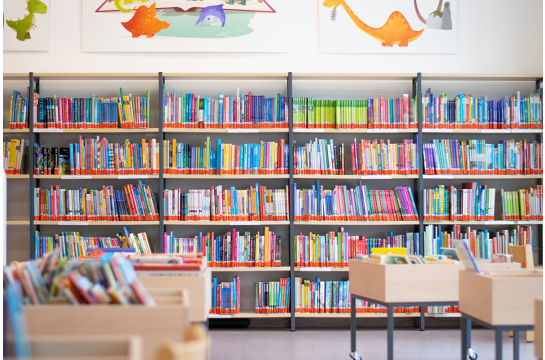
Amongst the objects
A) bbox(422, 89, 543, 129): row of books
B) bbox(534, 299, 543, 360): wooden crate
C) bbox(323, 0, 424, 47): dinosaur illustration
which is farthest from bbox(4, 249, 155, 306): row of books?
bbox(323, 0, 424, 47): dinosaur illustration

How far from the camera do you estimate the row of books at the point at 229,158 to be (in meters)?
4.05

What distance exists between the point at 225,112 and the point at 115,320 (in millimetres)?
2936

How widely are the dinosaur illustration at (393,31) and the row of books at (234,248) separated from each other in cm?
202

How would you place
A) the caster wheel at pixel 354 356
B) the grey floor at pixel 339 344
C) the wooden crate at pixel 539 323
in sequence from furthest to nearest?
the grey floor at pixel 339 344 → the caster wheel at pixel 354 356 → the wooden crate at pixel 539 323

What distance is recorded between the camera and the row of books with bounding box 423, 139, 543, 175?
4.11m

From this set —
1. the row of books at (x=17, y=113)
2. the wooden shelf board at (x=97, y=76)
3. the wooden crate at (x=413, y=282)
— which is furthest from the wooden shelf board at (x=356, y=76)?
the row of books at (x=17, y=113)

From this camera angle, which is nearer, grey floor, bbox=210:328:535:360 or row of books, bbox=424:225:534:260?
grey floor, bbox=210:328:535:360

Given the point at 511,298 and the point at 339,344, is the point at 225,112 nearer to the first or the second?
the point at 339,344

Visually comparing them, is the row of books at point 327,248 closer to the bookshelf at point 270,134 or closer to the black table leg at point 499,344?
the bookshelf at point 270,134

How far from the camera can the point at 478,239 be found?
4098 mm

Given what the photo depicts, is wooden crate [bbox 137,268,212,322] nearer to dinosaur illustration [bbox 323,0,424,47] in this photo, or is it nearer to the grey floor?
the grey floor

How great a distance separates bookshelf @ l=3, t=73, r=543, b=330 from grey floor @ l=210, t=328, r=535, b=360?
0.27 meters

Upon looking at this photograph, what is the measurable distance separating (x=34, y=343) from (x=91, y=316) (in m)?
0.30

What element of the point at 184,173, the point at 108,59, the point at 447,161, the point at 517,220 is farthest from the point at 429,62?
the point at 108,59
